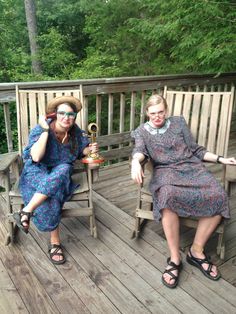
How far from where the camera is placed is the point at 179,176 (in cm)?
213

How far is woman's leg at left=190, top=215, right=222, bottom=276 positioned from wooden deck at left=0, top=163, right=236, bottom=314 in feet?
0.34

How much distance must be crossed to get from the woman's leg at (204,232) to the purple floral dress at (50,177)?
3.06ft

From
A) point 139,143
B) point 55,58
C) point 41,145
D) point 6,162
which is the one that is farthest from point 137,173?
point 55,58

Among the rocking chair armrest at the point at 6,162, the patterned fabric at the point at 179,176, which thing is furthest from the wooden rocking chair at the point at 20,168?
the patterned fabric at the point at 179,176

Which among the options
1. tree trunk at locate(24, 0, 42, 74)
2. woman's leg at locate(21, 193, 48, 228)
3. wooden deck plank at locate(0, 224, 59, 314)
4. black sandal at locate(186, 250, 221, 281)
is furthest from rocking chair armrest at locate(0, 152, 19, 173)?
tree trunk at locate(24, 0, 42, 74)

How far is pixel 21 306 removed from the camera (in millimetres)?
1771

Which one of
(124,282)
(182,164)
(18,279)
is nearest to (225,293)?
(124,282)

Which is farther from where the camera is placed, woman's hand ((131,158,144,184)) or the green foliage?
the green foliage

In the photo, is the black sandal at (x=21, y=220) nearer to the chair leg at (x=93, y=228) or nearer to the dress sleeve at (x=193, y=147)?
the chair leg at (x=93, y=228)

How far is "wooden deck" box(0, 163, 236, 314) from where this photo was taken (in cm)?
179

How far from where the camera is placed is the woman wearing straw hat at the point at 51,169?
82.7 inches

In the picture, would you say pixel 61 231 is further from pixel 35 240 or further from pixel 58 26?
pixel 58 26

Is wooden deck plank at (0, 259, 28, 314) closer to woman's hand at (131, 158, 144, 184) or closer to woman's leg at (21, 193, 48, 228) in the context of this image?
woman's leg at (21, 193, 48, 228)

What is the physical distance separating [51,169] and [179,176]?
0.95 m
